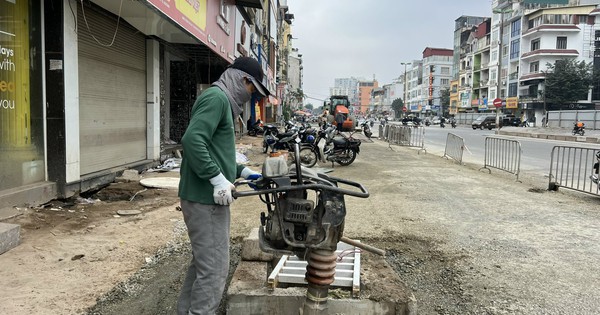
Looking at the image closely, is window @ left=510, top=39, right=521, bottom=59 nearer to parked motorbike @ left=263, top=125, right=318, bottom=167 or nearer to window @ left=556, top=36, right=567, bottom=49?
window @ left=556, top=36, right=567, bottom=49

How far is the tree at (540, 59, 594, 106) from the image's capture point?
49594 mm

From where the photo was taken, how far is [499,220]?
6137 millimetres

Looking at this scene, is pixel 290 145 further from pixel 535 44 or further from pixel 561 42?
pixel 535 44

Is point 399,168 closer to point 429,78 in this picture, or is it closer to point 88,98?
point 88,98

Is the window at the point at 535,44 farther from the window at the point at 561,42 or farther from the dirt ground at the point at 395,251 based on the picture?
the dirt ground at the point at 395,251

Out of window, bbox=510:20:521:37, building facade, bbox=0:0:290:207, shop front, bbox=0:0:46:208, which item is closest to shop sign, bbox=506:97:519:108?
window, bbox=510:20:521:37

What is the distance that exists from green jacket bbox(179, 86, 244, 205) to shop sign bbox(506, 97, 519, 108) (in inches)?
2541

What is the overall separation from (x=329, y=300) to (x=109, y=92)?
6.45 metres

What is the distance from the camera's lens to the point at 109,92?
802cm

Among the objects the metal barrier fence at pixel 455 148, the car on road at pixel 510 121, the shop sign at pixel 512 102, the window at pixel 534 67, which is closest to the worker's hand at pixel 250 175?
the metal barrier fence at pixel 455 148

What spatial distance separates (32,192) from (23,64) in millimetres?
1628

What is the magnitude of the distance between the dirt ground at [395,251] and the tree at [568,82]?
49151 mm

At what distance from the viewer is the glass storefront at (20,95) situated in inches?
210

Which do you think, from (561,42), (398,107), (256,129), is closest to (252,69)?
(256,129)
